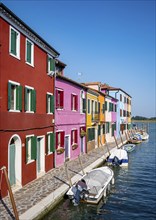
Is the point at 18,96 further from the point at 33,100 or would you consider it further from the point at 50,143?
the point at 50,143

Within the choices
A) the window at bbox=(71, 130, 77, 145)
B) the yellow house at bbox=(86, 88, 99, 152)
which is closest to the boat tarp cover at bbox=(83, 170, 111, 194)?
the window at bbox=(71, 130, 77, 145)

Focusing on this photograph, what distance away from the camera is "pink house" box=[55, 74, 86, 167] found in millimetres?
21389

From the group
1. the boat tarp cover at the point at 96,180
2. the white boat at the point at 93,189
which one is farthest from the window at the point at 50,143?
the white boat at the point at 93,189

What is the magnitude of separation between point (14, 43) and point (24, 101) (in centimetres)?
310

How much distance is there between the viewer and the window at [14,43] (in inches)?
542

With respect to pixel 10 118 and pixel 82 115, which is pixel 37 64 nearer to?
pixel 10 118

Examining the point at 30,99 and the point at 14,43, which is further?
the point at 30,99

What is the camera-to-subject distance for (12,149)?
47.4ft

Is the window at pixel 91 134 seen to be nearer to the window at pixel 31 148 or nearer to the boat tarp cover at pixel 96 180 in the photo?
the boat tarp cover at pixel 96 180

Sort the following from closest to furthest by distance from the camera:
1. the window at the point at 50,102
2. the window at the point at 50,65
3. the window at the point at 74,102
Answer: the window at the point at 50,65, the window at the point at 50,102, the window at the point at 74,102

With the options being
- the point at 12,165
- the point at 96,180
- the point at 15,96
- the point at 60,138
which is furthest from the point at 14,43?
the point at 60,138

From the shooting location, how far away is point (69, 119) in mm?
23969

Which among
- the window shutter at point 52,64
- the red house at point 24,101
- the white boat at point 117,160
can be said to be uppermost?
the window shutter at point 52,64

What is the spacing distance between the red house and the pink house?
1552mm
